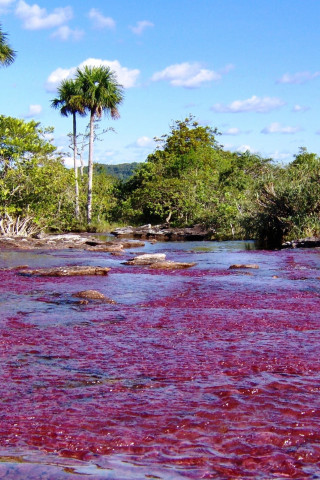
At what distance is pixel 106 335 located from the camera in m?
7.55

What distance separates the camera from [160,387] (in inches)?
209

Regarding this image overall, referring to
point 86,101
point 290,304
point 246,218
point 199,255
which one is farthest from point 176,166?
point 290,304

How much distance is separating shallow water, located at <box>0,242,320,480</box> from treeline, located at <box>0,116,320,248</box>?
60.6 ft

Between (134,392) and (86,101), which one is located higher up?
(86,101)

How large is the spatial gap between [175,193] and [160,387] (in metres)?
39.3

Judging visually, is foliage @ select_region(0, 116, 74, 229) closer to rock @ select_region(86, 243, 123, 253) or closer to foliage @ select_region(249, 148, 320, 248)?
rock @ select_region(86, 243, 123, 253)

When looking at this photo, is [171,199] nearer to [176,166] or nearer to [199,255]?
[176,166]

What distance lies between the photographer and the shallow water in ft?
12.1

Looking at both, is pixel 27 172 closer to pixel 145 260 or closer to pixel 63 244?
pixel 63 244

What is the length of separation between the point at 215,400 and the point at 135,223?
1750 inches

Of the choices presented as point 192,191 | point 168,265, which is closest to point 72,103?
point 192,191

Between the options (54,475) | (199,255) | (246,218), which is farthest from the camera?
(246,218)

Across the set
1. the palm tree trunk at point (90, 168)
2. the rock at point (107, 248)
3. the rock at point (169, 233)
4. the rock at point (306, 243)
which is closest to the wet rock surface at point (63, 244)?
the rock at point (107, 248)

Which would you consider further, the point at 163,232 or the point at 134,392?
the point at 163,232
